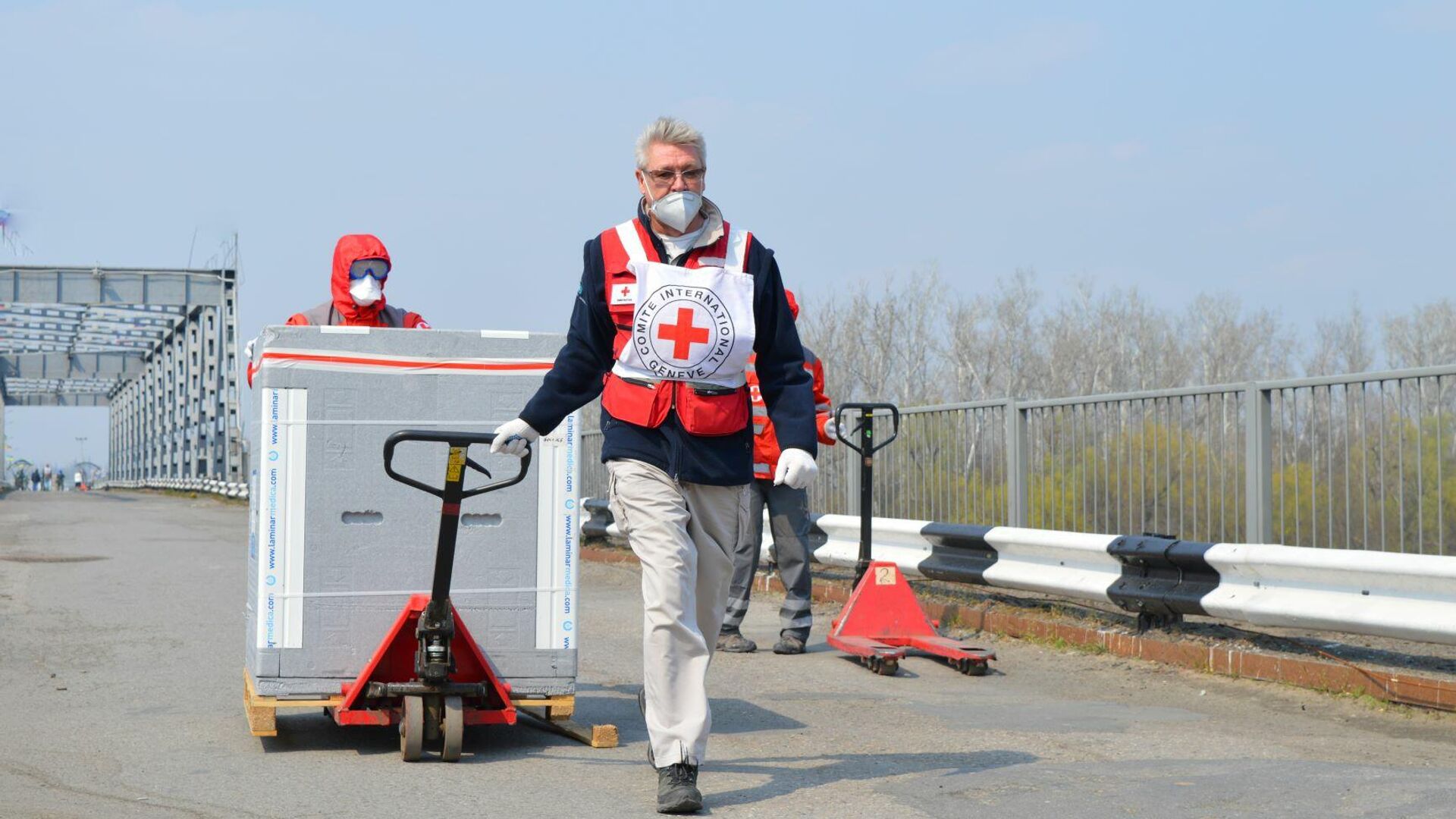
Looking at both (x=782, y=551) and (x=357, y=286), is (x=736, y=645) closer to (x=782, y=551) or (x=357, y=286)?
(x=782, y=551)

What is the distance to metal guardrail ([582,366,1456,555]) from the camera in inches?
278

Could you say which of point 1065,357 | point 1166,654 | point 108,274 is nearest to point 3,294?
point 108,274

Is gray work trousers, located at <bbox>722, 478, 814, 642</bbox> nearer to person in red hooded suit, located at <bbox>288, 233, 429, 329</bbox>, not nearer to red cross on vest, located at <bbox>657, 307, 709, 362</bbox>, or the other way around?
person in red hooded suit, located at <bbox>288, 233, 429, 329</bbox>

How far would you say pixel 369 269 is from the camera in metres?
6.46

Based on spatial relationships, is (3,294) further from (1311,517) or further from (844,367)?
(1311,517)

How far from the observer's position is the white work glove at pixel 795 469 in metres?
4.57

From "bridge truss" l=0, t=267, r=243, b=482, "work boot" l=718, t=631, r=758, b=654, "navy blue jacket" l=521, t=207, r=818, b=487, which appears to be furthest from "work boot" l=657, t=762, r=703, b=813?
"bridge truss" l=0, t=267, r=243, b=482

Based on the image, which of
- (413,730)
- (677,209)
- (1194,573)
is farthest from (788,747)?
(1194,573)

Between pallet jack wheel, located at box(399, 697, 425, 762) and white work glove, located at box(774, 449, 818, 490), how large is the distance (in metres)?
1.51

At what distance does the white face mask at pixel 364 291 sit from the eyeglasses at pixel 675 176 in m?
2.16

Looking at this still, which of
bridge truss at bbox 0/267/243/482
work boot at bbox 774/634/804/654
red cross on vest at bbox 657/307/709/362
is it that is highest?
bridge truss at bbox 0/267/243/482

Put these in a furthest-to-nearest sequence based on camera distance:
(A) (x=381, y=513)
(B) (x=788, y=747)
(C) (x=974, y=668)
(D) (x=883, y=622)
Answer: (D) (x=883, y=622)
(C) (x=974, y=668)
(B) (x=788, y=747)
(A) (x=381, y=513)

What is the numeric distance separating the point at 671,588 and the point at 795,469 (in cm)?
52

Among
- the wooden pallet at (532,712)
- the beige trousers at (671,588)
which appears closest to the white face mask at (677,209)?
the beige trousers at (671,588)
